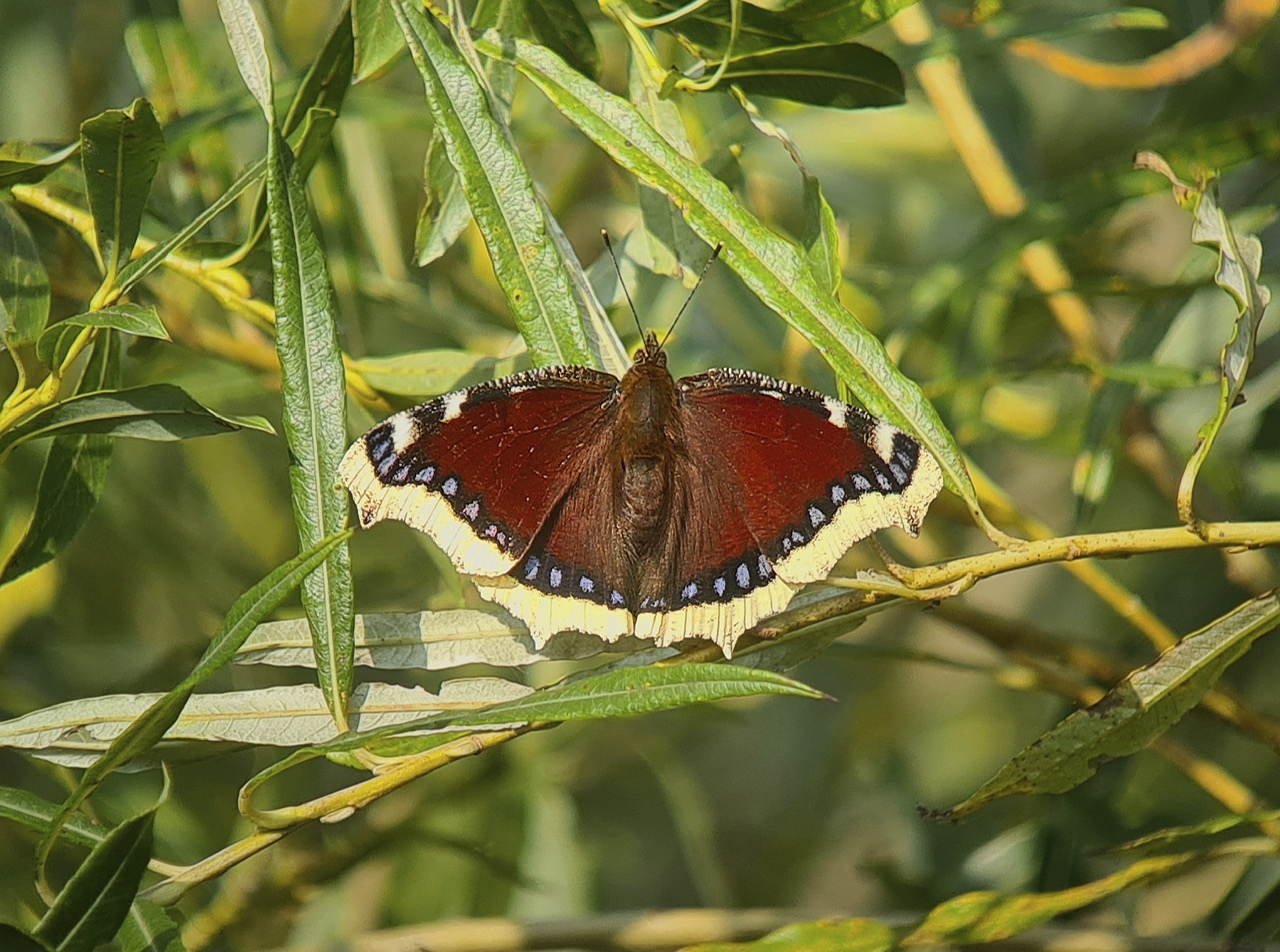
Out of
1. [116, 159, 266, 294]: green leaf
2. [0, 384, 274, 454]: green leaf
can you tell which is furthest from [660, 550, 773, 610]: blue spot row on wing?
[116, 159, 266, 294]: green leaf

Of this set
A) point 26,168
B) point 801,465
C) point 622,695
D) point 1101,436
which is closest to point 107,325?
point 26,168

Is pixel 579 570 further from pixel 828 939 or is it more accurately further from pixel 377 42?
pixel 377 42

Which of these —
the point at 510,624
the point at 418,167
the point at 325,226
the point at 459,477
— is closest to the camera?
the point at 510,624

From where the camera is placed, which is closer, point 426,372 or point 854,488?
point 854,488

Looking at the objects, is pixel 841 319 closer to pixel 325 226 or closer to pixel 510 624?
pixel 510 624

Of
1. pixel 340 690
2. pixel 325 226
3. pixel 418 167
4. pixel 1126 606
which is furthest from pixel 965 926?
pixel 418 167

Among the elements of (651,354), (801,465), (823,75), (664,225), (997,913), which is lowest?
(997,913)

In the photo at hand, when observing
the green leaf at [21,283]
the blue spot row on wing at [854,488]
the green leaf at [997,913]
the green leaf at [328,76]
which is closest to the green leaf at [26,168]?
the green leaf at [21,283]
